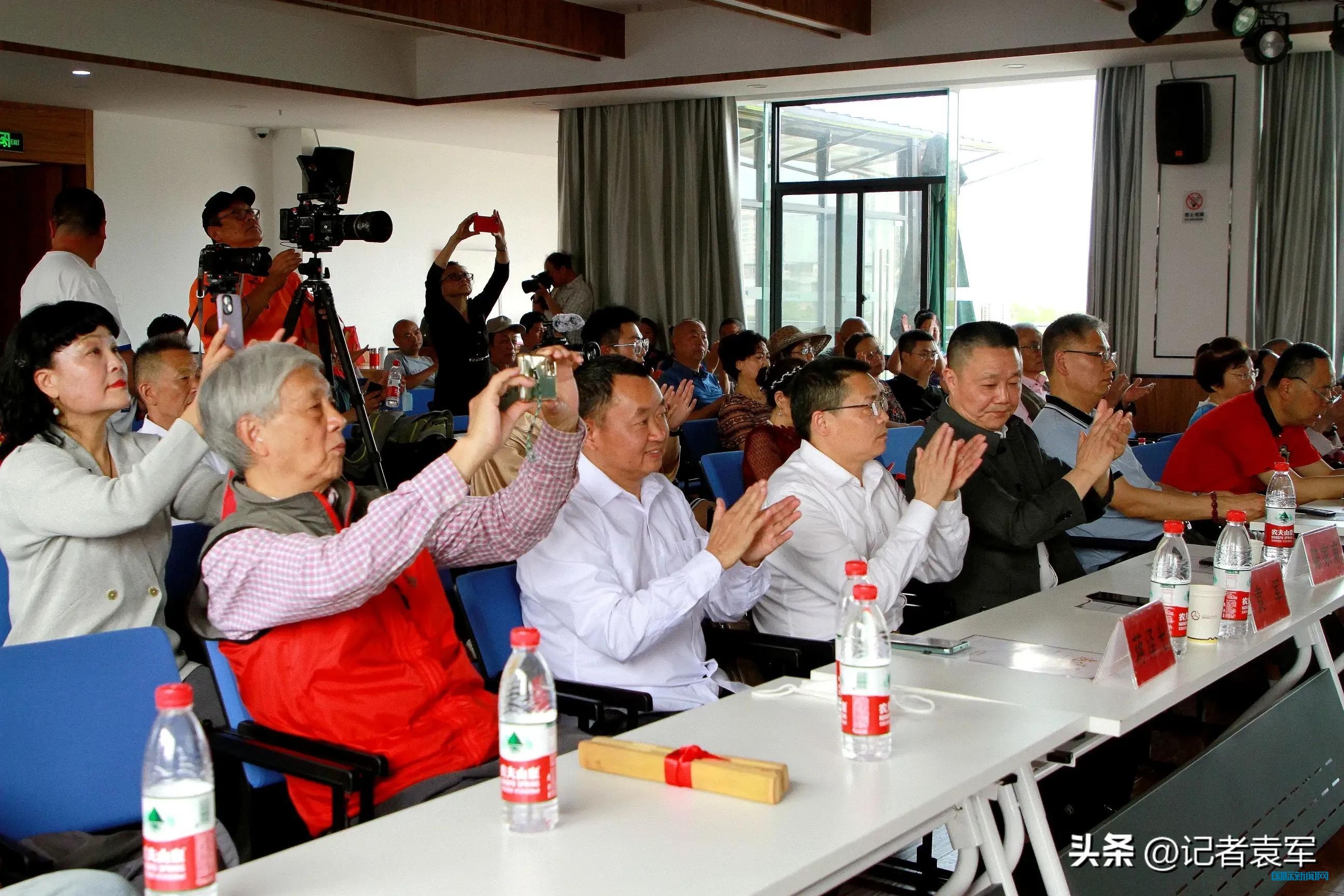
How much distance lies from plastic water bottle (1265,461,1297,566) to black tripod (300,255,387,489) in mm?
2374

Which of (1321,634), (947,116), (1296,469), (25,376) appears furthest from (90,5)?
(1321,634)

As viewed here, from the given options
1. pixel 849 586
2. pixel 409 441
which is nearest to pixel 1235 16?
pixel 409 441

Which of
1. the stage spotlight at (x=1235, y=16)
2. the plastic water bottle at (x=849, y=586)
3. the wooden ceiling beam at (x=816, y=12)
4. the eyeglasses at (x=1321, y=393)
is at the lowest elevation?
the plastic water bottle at (x=849, y=586)

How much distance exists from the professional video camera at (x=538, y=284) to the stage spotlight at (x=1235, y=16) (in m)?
4.31

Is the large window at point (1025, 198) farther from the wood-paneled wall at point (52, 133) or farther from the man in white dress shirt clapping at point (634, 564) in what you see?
the man in white dress shirt clapping at point (634, 564)

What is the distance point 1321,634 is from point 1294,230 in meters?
6.41

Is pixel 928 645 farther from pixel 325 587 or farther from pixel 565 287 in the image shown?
pixel 565 287

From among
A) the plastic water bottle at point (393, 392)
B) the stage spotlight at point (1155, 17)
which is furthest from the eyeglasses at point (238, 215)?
the stage spotlight at point (1155, 17)

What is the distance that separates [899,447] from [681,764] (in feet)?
11.6

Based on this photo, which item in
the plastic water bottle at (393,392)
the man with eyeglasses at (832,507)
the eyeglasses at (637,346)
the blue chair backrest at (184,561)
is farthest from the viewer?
the plastic water bottle at (393,392)

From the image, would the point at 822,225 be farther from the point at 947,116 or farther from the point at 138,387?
the point at 138,387

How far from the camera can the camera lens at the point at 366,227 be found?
3883 millimetres

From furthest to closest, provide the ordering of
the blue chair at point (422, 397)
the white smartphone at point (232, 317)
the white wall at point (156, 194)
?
the white wall at point (156, 194) < the blue chair at point (422, 397) < the white smartphone at point (232, 317)

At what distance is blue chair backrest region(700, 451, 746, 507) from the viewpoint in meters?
3.91
